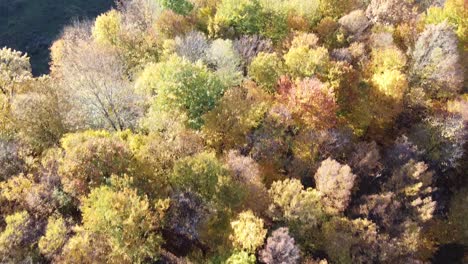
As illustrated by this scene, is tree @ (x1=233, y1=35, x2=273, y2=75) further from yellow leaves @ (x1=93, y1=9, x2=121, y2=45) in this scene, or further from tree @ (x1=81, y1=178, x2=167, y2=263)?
tree @ (x1=81, y1=178, x2=167, y2=263)

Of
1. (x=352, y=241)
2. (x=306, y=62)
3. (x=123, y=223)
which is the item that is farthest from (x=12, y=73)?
(x=352, y=241)

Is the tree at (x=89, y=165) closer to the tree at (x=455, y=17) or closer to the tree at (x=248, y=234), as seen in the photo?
the tree at (x=248, y=234)

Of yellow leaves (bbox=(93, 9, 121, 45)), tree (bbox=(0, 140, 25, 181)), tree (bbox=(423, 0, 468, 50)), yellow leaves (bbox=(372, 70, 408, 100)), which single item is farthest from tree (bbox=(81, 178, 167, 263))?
tree (bbox=(423, 0, 468, 50))

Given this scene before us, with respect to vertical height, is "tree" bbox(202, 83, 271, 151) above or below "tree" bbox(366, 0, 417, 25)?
below

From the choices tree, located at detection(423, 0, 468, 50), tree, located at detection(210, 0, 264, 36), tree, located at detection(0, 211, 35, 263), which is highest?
tree, located at detection(423, 0, 468, 50)

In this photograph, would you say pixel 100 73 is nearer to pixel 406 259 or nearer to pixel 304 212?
pixel 304 212

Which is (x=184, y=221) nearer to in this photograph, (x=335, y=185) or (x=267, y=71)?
(x=335, y=185)

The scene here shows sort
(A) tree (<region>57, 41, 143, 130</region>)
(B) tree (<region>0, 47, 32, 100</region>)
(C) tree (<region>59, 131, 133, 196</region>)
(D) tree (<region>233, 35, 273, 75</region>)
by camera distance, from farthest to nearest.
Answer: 1. (D) tree (<region>233, 35, 273, 75</region>)
2. (B) tree (<region>0, 47, 32, 100</region>)
3. (A) tree (<region>57, 41, 143, 130</region>)
4. (C) tree (<region>59, 131, 133, 196</region>)
